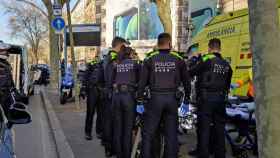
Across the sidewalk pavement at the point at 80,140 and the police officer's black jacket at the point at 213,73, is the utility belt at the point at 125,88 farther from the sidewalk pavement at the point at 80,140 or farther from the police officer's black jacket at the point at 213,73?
the sidewalk pavement at the point at 80,140

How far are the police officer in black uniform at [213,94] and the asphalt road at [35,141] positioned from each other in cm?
299

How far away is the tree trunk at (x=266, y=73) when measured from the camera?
3.19m

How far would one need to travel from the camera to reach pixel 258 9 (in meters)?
3.26

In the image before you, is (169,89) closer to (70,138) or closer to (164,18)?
(70,138)

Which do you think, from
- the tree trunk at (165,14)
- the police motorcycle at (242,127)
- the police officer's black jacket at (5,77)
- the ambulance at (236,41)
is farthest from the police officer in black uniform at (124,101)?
the tree trunk at (165,14)

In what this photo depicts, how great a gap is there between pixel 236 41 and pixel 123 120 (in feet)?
11.3

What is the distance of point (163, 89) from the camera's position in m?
6.71

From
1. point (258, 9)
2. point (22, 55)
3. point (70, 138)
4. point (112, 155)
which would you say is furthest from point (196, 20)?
point (258, 9)

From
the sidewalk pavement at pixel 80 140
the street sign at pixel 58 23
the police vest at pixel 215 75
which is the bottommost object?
the sidewalk pavement at pixel 80 140

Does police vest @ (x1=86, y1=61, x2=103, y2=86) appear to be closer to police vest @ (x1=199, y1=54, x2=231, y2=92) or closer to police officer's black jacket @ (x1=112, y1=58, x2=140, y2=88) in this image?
police officer's black jacket @ (x1=112, y1=58, x2=140, y2=88)

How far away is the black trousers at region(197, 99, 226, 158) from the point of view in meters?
7.47

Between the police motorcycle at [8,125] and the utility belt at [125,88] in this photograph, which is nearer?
the police motorcycle at [8,125]

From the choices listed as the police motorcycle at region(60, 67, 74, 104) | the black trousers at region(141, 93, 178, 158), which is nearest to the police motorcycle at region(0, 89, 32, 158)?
the black trousers at region(141, 93, 178, 158)

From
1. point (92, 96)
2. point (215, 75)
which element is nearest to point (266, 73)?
point (215, 75)
